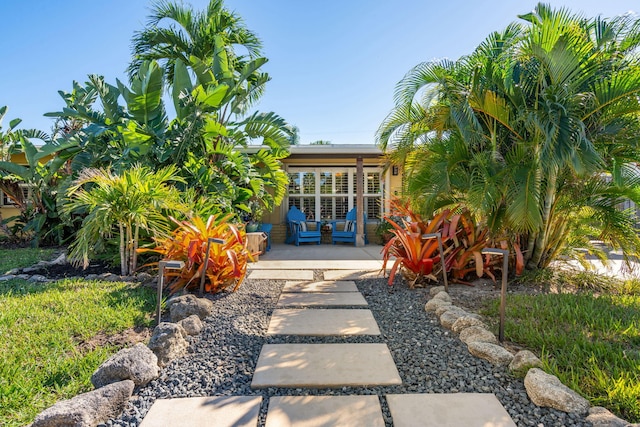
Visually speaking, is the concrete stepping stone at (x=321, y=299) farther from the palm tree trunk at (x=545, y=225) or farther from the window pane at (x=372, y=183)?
the window pane at (x=372, y=183)

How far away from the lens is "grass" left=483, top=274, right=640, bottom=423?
1.74 metres

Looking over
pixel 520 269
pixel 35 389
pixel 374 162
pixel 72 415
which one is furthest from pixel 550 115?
pixel 374 162

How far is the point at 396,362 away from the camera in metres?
2.21

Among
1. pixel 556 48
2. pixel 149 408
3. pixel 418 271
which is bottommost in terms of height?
pixel 149 408

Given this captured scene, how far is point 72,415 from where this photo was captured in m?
1.50

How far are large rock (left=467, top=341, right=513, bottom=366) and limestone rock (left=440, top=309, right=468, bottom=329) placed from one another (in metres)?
0.42

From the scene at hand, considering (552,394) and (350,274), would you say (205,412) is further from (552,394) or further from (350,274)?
(350,274)

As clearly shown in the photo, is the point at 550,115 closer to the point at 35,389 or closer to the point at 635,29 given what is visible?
the point at 635,29

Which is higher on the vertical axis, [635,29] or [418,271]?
[635,29]

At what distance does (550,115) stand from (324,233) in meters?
7.22

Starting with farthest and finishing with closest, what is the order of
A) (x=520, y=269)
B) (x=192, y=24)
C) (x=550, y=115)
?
(x=192, y=24) → (x=520, y=269) → (x=550, y=115)

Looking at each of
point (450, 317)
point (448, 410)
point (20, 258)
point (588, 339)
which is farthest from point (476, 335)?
point (20, 258)

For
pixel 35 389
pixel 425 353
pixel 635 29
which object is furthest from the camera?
pixel 635 29

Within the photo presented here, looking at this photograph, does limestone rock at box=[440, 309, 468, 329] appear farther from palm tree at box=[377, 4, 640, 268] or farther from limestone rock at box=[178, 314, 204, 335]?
limestone rock at box=[178, 314, 204, 335]
